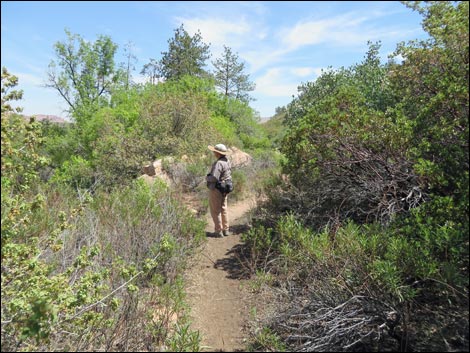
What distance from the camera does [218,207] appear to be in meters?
6.80

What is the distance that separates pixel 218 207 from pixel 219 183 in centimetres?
56

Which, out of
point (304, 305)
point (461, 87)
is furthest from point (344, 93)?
point (304, 305)

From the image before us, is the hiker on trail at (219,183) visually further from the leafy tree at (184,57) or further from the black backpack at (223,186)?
the leafy tree at (184,57)

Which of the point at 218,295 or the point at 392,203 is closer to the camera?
the point at 392,203

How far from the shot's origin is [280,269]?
16.0 feet

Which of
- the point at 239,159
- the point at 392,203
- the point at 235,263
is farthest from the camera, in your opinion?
the point at 239,159

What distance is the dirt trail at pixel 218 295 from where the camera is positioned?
395cm

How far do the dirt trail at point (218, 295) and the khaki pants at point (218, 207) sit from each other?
0.26m

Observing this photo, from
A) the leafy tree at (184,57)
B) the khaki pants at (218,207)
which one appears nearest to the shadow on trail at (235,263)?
the khaki pants at (218,207)

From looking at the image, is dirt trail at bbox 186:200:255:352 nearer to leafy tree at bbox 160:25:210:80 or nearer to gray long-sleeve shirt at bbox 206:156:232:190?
gray long-sleeve shirt at bbox 206:156:232:190

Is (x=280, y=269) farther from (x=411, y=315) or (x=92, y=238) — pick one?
(x=92, y=238)

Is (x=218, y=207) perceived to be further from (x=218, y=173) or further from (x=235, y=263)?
(x=235, y=263)

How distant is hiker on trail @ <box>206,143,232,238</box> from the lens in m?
6.49

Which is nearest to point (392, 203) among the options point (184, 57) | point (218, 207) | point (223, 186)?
point (223, 186)
